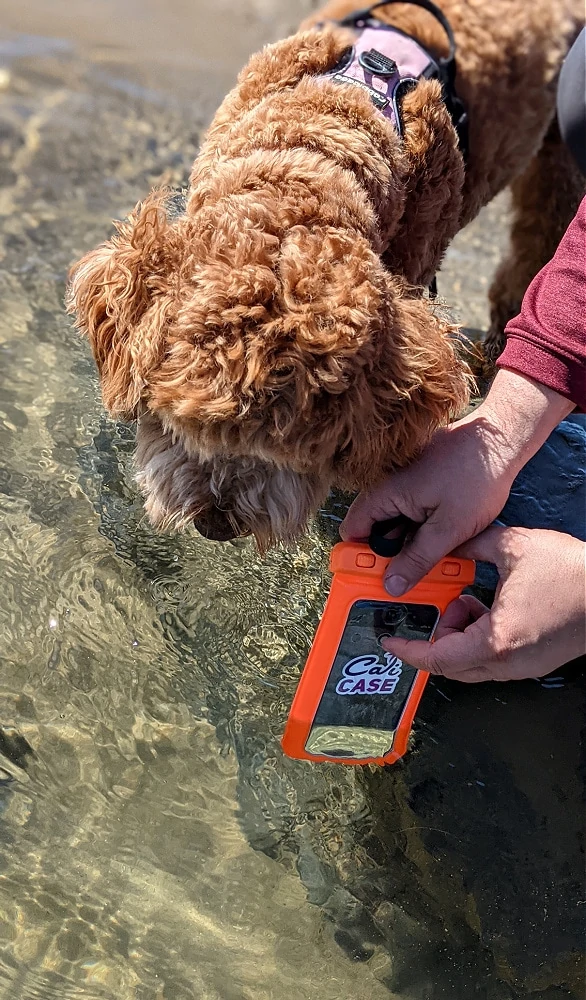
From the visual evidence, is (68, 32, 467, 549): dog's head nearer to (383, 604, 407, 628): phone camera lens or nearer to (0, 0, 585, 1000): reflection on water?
(383, 604, 407, 628): phone camera lens

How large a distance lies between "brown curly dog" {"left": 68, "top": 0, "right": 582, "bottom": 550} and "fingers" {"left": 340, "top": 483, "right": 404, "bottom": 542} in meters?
0.04

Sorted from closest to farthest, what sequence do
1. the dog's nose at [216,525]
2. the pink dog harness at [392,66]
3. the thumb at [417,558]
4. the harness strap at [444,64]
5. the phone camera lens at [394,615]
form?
the thumb at [417,558] → the phone camera lens at [394,615] → the dog's nose at [216,525] → the pink dog harness at [392,66] → the harness strap at [444,64]

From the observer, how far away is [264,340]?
180 cm

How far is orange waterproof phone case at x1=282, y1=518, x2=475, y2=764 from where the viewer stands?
1984 millimetres

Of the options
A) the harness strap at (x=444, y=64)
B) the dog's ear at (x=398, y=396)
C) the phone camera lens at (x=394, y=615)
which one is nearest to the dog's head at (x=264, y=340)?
the dog's ear at (x=398, y=396)

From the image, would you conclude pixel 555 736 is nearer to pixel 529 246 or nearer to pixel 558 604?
pixel 558 604

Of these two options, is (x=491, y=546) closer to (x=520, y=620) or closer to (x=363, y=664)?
(x=520, y=620)

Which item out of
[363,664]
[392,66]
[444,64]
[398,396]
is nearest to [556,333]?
[398,396]

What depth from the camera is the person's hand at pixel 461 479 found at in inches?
76.7

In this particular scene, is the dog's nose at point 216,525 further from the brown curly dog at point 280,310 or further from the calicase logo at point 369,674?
the calicase logo at point 369,674

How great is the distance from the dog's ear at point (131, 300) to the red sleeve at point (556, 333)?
2.67 feet

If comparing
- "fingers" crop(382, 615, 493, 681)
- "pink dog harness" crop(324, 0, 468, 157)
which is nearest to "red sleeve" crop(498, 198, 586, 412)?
"fingers" crop(382, 615, 493, 681)

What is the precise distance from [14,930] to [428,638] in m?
1.20

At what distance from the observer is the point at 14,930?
2.07m
